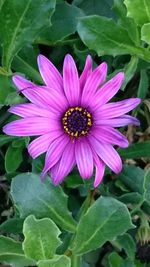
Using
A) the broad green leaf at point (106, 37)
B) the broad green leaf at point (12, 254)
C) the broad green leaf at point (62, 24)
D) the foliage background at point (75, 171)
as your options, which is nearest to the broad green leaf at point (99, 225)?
the foliage background at point (75, 171)

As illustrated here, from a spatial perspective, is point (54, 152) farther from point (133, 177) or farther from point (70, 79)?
point (133, 177)

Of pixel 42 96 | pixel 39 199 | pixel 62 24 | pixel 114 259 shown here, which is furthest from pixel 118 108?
pixel 114 259

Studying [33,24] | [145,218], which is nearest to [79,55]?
[33,24]

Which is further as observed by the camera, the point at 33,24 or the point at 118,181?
the point at 118,181

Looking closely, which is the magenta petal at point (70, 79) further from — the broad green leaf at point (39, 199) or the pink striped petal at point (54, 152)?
the broad green leaf at point (39, 199)

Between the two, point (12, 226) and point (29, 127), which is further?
point (12, 226)

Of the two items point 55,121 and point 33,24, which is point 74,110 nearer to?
point 55,121

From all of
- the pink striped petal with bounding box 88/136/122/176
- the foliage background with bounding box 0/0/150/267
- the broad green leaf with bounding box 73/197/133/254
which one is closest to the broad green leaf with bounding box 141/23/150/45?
the foliage background with bounding box 0/0/150/267

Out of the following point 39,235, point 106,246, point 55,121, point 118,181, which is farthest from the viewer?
point 106,246
